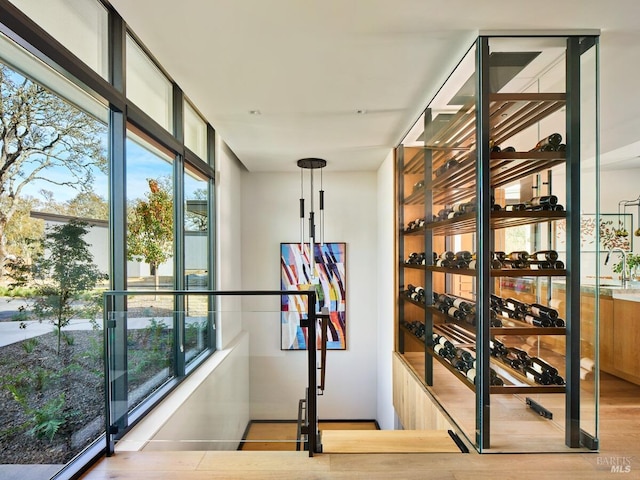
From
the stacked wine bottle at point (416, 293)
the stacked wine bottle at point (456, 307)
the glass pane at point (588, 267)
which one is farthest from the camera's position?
the stacked wine bottle at point (416, 293)

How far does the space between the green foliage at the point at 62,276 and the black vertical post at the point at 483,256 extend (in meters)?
2.04

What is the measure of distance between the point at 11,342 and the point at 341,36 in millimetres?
1976

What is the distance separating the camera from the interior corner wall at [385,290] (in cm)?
401

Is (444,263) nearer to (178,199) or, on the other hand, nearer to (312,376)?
(312,376)

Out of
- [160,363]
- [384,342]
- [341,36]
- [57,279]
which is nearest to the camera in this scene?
[57,279]

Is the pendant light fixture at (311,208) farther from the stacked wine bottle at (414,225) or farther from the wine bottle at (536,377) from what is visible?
the wine bottle at (536,377)

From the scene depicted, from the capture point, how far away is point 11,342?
4.45 ft

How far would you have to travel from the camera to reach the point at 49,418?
1553 mm

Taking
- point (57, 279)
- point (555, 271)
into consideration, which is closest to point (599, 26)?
point (555, 271)

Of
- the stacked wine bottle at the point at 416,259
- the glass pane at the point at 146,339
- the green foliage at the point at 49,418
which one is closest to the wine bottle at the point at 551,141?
the stacked wine bottle at the point at 416,259

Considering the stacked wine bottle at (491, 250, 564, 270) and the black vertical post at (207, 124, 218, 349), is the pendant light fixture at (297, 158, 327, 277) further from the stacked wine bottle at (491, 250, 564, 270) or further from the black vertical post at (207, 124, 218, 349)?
the stacked wine bottle at (491, 250, 564, 270)

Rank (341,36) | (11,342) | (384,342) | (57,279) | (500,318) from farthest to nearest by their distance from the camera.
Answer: (384,342) < (500,318) < (341,36) < (57,279) < (11,342)

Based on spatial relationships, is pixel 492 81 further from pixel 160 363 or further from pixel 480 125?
pixel 160 363

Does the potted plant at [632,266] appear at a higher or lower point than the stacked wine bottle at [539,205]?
lower
